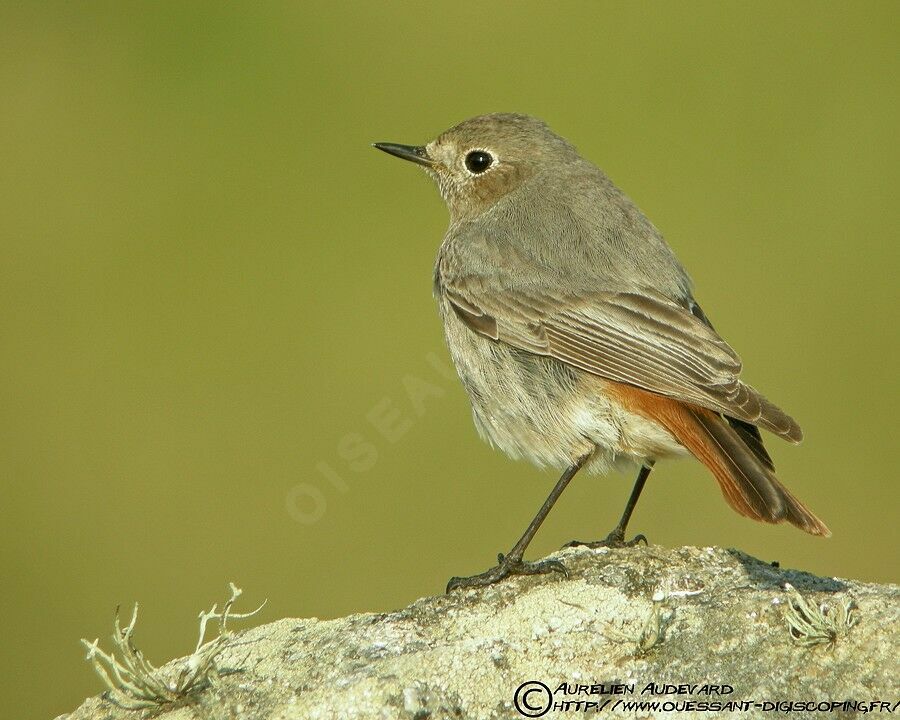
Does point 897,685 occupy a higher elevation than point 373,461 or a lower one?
lower

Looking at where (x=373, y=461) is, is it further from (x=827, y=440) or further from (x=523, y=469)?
(x=827, y=440)

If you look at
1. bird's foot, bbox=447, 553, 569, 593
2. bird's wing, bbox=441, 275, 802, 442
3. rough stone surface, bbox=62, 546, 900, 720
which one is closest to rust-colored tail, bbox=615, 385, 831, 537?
bird's wing, bbox=441, 275, 802, 442

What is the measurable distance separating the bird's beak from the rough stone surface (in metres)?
3.56

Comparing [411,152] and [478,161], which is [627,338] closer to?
[478,161]

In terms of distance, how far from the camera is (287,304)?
12.2m

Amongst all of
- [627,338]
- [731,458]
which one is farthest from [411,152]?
[731,458]

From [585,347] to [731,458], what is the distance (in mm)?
1060

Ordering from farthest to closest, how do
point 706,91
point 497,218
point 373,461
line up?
point 706,91 < point 373,461 < point 497,218

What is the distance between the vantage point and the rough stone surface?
4.15 meters

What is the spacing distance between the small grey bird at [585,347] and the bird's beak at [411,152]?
55cm

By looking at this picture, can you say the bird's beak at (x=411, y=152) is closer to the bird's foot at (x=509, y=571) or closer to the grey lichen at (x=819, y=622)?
the bird's foot at (x=509, y=571)

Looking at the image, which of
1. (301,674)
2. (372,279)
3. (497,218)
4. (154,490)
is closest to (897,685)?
(301,674)

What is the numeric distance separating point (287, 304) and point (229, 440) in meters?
1.79

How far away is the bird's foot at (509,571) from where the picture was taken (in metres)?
5.26
